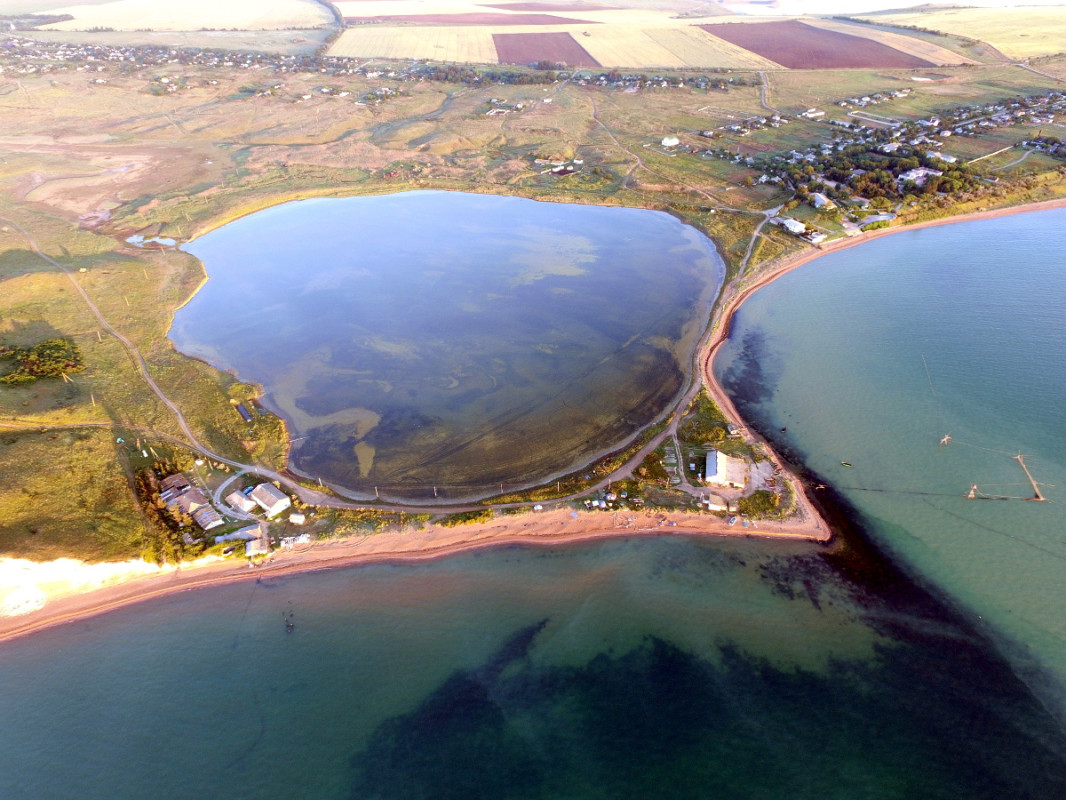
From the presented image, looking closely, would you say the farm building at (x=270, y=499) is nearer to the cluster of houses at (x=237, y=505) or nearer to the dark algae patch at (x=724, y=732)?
the cluster of houses at (x=237, y=505)

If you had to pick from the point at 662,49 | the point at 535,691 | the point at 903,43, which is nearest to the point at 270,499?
the point at 535,691

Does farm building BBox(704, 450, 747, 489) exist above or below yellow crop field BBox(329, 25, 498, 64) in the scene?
below

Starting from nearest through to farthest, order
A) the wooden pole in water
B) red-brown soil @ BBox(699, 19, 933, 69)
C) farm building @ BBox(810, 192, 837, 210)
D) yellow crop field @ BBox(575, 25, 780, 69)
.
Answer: the wooden pole in water
farm building @ BBox(810, 192, 837, 210)
red-brown soil @ BBox(699, 19, 933, 69)
yellow crop field @ BBox(575, 25, 780, 69)

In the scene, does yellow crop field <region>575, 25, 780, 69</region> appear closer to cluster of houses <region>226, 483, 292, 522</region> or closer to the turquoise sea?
the turquoise sea

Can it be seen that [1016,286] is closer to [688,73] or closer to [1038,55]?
[688,73]

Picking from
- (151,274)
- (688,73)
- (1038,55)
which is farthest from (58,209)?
(1038,55)

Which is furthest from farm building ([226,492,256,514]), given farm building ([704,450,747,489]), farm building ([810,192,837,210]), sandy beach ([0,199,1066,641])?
farm building ([810,192,837,210])

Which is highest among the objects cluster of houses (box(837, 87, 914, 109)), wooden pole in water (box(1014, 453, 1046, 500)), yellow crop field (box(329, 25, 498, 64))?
yellow crop field (box(329, 25, 498, 64))
